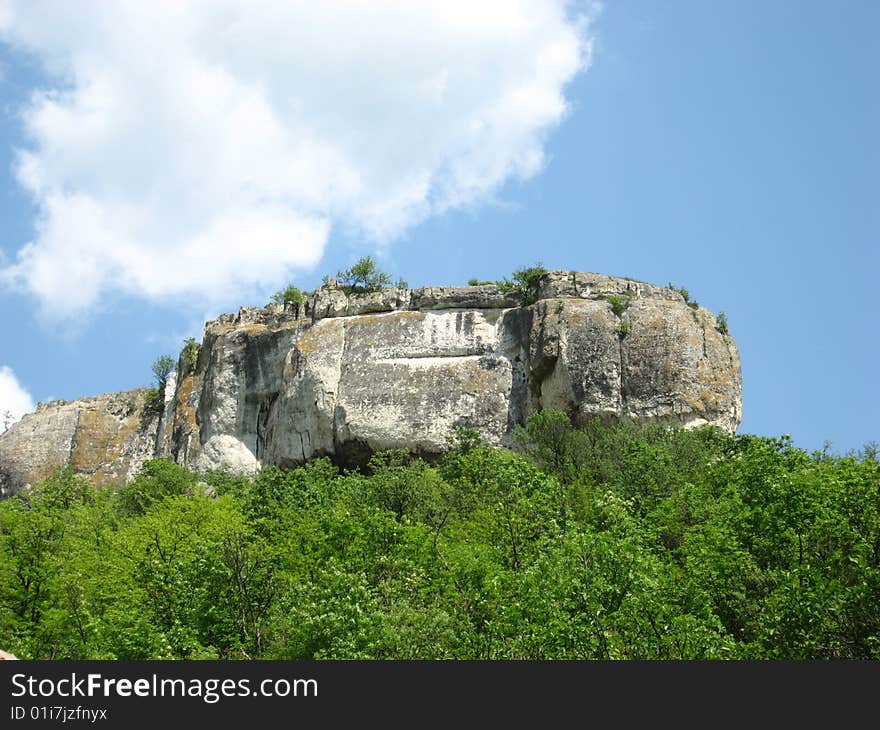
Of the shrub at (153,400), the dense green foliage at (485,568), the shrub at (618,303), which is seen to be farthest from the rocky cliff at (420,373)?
the dense green foliage at (485,568)

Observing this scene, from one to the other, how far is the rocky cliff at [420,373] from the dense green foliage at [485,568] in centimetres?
624

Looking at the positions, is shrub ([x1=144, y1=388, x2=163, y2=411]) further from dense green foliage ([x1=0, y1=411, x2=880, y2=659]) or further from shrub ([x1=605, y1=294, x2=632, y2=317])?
shrub ([x1=605, y1=294, x2=632, y2=317])

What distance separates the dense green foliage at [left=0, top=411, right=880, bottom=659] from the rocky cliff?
20.5 feet

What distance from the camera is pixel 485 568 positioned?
94.8 ft

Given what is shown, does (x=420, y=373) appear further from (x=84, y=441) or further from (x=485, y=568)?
(x=485, y=568)

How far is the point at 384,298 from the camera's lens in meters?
56.1

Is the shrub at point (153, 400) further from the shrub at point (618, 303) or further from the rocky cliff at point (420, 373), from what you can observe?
the shrub at point (618, 303)

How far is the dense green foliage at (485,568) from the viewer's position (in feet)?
76.0

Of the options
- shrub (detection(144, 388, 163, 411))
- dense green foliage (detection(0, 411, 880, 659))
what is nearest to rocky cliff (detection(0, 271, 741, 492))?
shrub (detection(144, 388, 163, 411))

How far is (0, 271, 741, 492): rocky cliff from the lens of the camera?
49.2 m

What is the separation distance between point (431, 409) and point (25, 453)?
22812 mm

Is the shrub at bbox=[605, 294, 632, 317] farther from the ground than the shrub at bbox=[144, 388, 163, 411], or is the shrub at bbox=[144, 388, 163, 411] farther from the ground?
the shrub at bbox=[144, 388, 163, 411]

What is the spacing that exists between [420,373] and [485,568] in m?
24.0

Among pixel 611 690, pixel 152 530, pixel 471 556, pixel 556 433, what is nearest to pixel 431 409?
pixel 556 433
